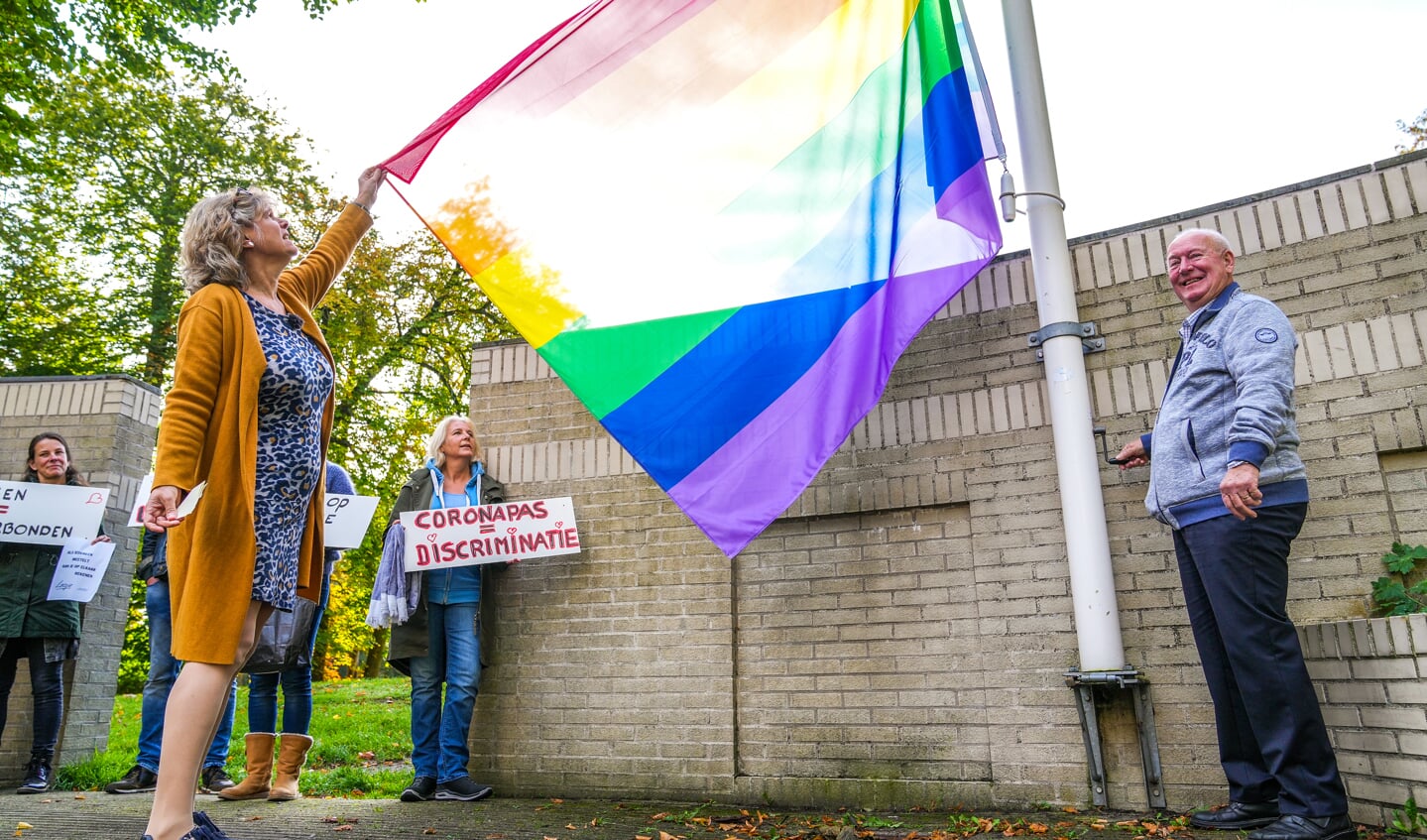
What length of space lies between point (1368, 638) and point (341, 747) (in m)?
7.17

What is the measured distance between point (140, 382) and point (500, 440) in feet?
10.1

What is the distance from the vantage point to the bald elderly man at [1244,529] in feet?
9.29

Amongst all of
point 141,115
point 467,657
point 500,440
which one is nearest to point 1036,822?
point 467,657

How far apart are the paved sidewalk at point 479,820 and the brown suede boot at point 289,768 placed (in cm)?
9

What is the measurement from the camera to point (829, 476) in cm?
477

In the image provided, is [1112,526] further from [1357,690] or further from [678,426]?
[678,426]

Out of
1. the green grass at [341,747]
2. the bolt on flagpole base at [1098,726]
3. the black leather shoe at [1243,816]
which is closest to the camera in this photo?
the black leather shoe at [1243,816]

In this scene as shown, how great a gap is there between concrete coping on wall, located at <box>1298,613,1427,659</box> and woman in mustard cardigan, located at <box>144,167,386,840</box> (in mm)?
3366

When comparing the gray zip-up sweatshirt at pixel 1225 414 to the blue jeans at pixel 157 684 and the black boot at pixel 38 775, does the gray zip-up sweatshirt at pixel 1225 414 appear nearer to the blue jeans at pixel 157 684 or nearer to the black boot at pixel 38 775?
the blue jeans at pixel 157 684

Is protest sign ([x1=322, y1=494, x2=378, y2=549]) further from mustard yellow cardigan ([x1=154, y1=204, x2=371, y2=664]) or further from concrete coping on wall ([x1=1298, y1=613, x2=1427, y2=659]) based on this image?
concrete coping on wall ([x1=1298, y1=613, x2=1427, y2=659])

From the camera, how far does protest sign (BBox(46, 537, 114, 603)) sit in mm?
5375

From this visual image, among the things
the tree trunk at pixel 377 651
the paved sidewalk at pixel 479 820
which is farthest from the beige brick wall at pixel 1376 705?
the tree trunk at pixel 377 651

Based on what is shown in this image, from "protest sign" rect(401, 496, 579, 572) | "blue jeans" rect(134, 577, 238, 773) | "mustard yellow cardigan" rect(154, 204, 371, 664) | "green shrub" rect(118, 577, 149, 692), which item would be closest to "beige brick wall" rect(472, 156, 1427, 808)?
"protest sign" rect(401, 496, 579, 572)

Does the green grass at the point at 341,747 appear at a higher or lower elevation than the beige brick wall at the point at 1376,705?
lower
